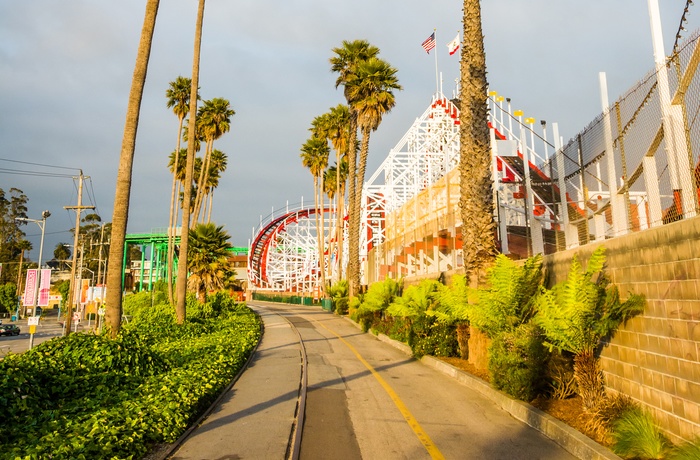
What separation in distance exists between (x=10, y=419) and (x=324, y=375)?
769cm

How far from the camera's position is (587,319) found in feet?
25.4

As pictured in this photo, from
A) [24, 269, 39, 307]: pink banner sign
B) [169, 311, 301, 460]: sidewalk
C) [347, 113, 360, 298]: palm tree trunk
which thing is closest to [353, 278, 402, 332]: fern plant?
[347, 113, 360, 298]: palm tree trunk

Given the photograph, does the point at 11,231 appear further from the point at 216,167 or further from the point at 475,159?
the point at 475,159

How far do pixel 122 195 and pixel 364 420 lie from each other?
892 centimetres

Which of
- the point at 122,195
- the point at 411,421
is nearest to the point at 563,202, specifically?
the point at 411,421

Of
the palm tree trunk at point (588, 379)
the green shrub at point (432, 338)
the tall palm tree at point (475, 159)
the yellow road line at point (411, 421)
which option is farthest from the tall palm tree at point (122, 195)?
the palm tree trunk at point (588, 379)

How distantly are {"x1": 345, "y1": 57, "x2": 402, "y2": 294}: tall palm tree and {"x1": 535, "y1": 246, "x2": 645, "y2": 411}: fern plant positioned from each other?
1053 inches

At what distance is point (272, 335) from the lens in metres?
25.7

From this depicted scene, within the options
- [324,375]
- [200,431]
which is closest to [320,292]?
[324,375]

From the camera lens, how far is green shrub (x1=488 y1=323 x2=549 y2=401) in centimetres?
933

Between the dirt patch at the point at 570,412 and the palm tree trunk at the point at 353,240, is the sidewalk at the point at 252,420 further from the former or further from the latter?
the palm tree trunk at the point at 353,240

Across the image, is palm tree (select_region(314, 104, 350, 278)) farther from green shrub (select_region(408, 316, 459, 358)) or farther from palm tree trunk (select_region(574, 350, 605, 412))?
palm tree trunk (select_region(574, 350, 605, 412))

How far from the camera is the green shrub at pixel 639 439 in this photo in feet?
20.7

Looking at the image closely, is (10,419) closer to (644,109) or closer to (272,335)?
(644,109)
